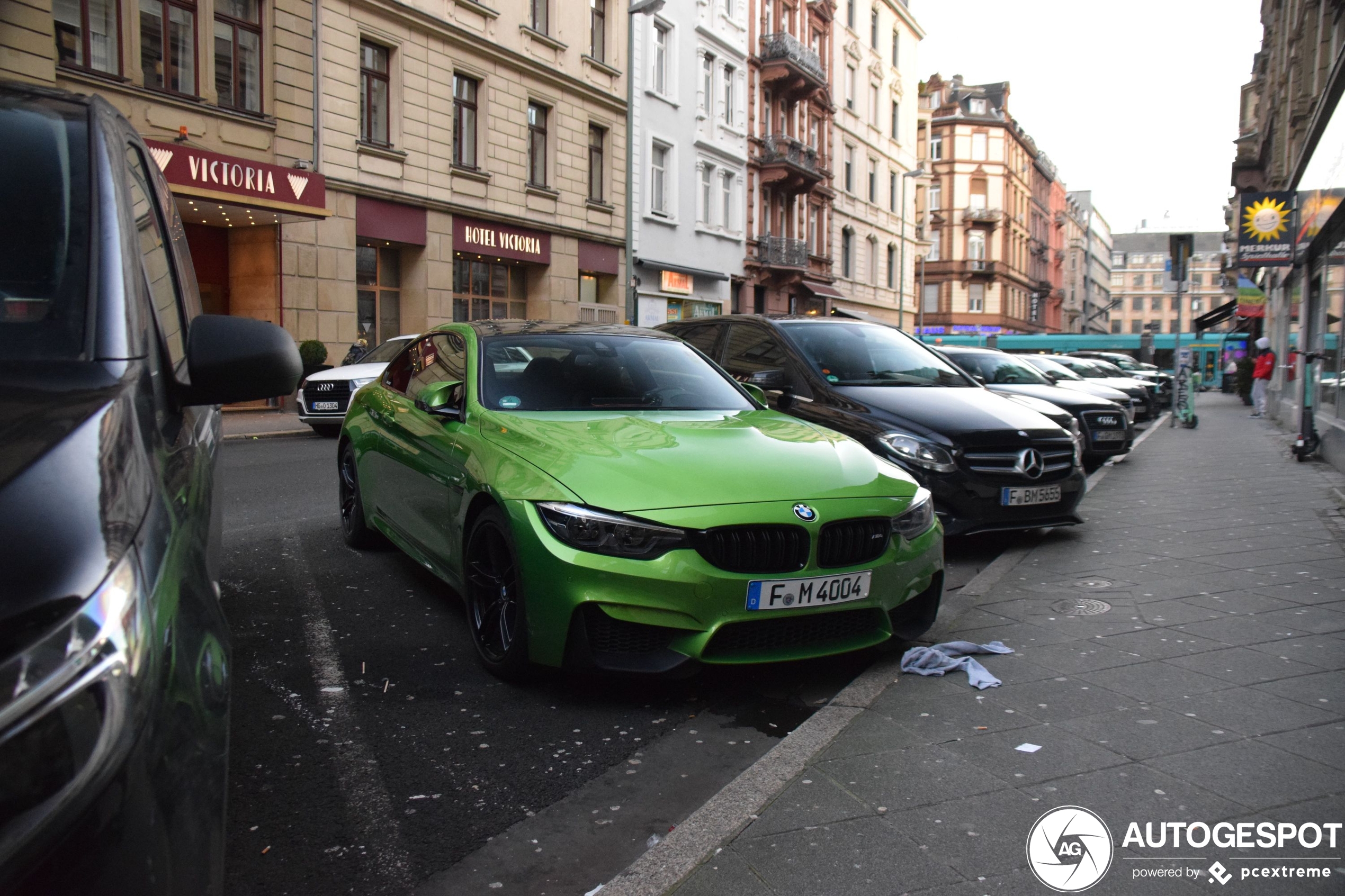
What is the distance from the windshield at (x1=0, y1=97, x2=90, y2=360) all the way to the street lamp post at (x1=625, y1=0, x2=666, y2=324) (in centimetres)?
2047

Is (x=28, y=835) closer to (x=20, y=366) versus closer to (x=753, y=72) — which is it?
(x=20, y=366)

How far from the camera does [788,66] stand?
116 ft

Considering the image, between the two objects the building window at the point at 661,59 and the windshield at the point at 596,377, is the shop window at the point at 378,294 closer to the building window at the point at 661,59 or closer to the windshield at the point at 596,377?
the building window at the point at 661,59

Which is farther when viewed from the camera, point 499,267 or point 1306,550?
point 499,267

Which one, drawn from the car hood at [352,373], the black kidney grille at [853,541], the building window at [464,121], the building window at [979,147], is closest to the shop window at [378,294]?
the building window at [464,121]

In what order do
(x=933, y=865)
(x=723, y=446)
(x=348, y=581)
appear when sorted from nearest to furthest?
(x=933, y=865) → (x=723, y=446) → (x=348, y=581)

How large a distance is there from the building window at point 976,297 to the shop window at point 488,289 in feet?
181

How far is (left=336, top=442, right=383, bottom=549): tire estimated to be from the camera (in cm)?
640

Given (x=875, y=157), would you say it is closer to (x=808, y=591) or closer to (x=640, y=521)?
(x=808, y=591)

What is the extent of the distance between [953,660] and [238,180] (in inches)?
599

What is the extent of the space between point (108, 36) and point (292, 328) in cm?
528

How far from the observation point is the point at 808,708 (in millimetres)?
3906

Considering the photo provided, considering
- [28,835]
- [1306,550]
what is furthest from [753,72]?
[28,835]

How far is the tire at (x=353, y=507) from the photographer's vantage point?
6.40m
